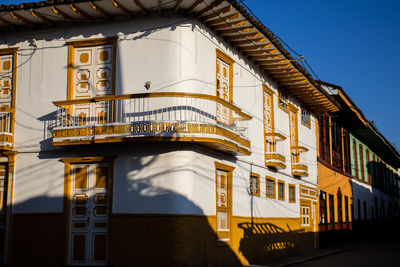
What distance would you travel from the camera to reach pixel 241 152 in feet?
44.5

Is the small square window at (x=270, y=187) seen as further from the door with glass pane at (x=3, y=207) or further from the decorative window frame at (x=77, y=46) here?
the door with glass pane at (x=3, y=207)

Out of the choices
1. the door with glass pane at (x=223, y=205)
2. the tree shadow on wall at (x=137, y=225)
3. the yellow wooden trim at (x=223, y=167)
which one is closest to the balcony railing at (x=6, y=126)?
the tree shadow on wall at (x=137, y=225)

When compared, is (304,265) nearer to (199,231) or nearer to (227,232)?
(227,232)

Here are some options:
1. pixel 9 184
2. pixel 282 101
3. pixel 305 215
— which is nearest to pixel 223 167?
pixel 9 184

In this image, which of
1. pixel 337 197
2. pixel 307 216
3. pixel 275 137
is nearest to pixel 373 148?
pixel 337 197

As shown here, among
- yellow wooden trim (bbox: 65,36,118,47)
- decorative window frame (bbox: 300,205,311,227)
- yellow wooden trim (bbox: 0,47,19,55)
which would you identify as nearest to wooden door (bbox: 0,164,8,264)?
yellow wooden trim (bbox: 0,47,19,55)

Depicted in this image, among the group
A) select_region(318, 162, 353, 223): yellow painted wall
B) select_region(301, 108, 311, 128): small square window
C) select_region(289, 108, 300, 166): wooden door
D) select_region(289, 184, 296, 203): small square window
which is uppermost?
select_region(301, 108, 311, 128): small square window

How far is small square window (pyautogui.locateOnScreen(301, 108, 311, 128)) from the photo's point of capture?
2211 centimetres

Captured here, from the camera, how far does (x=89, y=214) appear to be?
12445mm

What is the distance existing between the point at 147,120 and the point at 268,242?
22.4ft

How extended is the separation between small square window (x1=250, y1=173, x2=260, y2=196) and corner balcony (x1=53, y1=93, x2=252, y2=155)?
277 cm

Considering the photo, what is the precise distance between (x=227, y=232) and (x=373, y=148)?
90.7 ft

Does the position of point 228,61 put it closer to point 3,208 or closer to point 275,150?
point 275,150

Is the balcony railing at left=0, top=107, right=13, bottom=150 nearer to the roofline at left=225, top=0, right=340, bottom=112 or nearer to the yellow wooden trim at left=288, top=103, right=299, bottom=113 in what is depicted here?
the roofline at left=225, top=0, right=340, bottom=112
